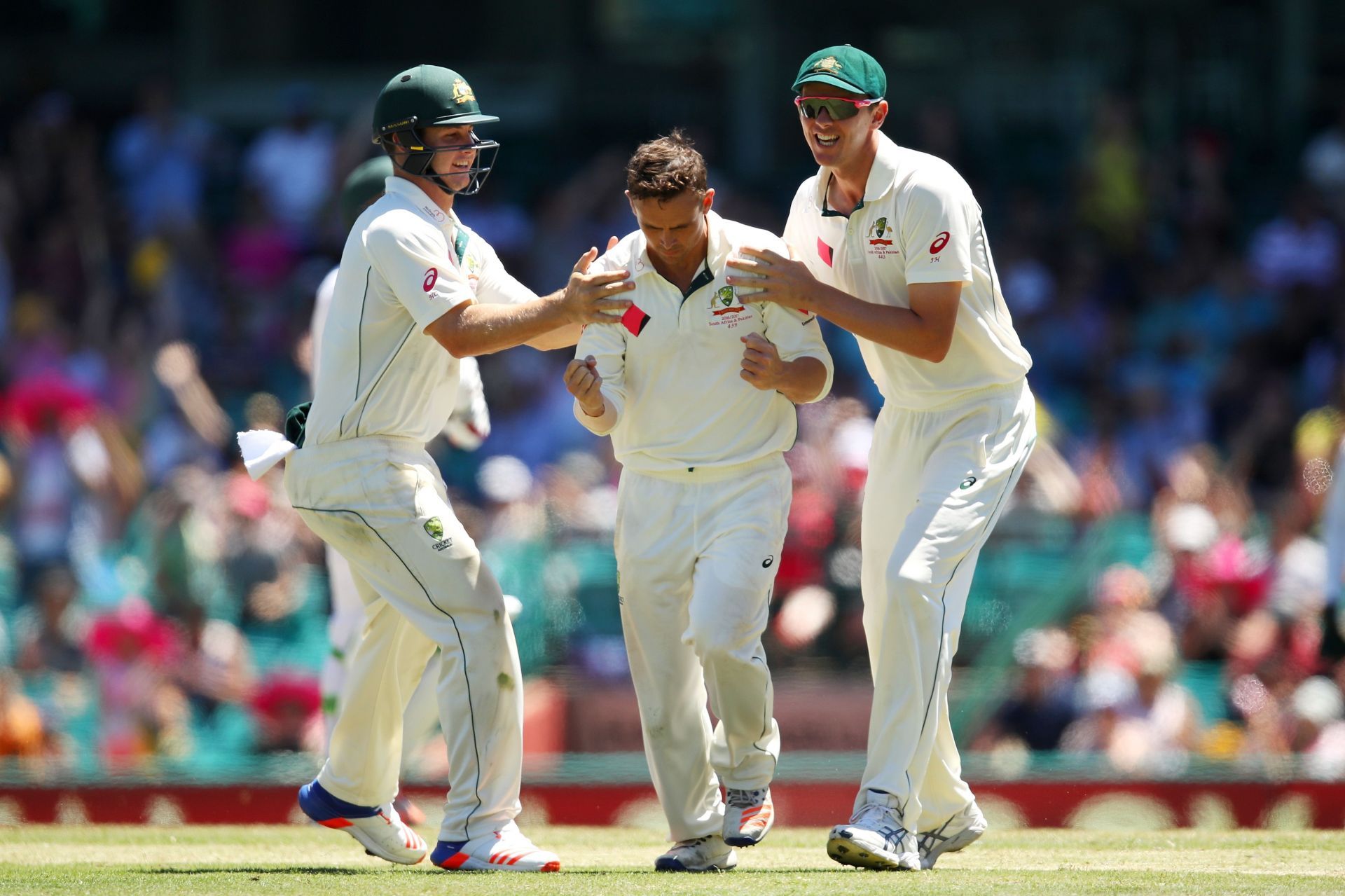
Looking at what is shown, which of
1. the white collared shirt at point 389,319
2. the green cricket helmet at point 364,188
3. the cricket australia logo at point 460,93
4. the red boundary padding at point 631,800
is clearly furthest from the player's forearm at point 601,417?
the red boundary padding at point 631,800

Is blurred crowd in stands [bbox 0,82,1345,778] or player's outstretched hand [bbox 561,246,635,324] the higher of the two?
player's outstretched hand [bbox 561,246,635,324]

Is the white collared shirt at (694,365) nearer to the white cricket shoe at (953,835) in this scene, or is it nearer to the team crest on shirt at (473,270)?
the team crest on shirt at (473,270)

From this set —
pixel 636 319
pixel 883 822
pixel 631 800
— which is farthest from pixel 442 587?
pixel 631 800

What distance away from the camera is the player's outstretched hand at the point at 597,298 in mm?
5434

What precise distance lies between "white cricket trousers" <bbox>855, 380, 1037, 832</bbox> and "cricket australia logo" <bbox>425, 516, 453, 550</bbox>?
3.95ft

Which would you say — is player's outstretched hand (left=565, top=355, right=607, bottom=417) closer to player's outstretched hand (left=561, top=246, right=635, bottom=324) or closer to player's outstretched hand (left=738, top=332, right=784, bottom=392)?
player's outstretched hand (left=561, top=246, right=635, bottom=324)

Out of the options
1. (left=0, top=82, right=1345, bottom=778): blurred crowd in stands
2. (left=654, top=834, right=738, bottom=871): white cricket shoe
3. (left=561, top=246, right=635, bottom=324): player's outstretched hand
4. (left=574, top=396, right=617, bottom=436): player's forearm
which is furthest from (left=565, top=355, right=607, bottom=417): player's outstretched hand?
(left=0, top=82, right=1345, bottom=778): blurred crowd in stands

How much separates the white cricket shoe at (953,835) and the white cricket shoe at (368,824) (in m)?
1.50

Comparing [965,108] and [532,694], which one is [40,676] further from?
[965,108]

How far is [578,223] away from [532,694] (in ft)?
15.1

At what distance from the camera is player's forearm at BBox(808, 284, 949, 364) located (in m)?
5.38

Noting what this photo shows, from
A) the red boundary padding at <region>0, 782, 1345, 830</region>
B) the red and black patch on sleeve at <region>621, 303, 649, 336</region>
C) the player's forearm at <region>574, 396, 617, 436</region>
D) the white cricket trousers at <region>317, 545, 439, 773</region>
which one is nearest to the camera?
the player's forearm at <region>574, 396, 617, 436</region>

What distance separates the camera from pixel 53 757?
9859 mm

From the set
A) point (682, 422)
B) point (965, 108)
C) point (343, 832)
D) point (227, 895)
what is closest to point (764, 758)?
point (682, 422)
